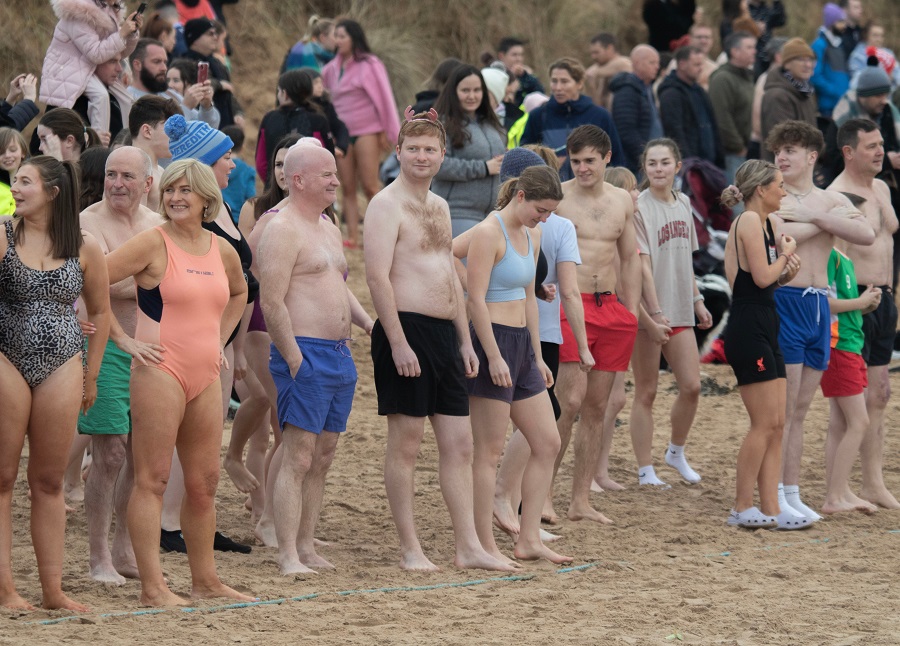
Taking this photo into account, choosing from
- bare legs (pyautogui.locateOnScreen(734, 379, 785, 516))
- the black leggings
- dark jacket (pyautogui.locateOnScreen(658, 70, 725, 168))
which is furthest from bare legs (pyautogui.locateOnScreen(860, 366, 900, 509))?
dark jacket (pyautogui.locateOnScreen(658, 70, 725, 168))

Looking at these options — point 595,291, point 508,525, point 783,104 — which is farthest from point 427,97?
point 508,525

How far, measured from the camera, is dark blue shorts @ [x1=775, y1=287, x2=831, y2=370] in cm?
826

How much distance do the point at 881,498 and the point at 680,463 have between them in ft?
4.45

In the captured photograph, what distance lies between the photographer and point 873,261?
8781 millimetres

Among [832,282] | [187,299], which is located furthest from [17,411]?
[832,282]

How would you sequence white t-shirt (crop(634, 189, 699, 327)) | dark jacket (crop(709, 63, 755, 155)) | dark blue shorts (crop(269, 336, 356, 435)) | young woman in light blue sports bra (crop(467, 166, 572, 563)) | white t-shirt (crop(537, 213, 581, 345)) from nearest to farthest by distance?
1. dark blue shorts (crop(269, 336, 356, 435))
2. young woman in light blue sports bra (crop(467, 166, 572, 563))
3. white t-shirt (crop(537, 213, 581, 345))
4. white t-shirt (crop(634, 189, 699, 327))
5. dark jacket (crop(709, 63, 755, 155))

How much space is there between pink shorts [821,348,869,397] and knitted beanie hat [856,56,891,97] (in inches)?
163

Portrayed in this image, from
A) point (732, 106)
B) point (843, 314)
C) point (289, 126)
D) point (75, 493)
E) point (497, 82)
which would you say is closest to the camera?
point (75, 493)

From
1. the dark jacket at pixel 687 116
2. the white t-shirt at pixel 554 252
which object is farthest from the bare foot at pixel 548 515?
the dark jacket at pixel 687 116

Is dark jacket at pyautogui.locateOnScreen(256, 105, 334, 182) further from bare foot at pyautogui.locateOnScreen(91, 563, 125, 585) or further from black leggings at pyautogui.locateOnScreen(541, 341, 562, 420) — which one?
bare foot at pyautogui.locateOnScreen(91, 563, 125, 585)

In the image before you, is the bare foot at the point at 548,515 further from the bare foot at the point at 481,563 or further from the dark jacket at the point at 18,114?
the dark jacket at the point at 18,114

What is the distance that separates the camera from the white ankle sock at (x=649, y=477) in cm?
912

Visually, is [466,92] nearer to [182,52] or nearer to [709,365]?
[182,52]

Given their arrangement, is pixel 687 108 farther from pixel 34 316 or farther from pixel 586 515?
pixel 34 316
